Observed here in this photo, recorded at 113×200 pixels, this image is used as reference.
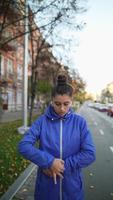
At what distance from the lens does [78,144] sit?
4.01m

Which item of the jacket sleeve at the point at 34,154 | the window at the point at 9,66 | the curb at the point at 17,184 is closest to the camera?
the jacket sleeve at the point at 34,154

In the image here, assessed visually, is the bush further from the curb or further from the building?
the building

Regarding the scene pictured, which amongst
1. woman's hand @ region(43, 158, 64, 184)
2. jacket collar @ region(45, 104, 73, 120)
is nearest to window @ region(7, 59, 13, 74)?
jacket collar @ region(45, 104, 73, 120)

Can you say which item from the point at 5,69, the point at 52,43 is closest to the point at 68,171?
the point at 52,43

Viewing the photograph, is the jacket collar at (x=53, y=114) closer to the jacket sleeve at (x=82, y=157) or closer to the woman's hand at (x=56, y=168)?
the jacket sleeve at (x=82, y=157)

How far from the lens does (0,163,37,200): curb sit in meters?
7.64

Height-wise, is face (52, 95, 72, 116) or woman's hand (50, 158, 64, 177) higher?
face (52, 95, 72, 116)

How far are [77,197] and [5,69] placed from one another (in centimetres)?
5706

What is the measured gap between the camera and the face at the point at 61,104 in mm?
4023

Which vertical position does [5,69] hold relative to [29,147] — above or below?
above

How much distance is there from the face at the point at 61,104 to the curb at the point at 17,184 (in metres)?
3.85

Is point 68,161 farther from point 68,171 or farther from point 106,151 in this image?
point 106,151

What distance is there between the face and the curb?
3.85m

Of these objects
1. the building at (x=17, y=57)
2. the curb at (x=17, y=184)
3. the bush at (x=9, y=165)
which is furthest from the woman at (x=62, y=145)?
the building at (x=17, y=57)
